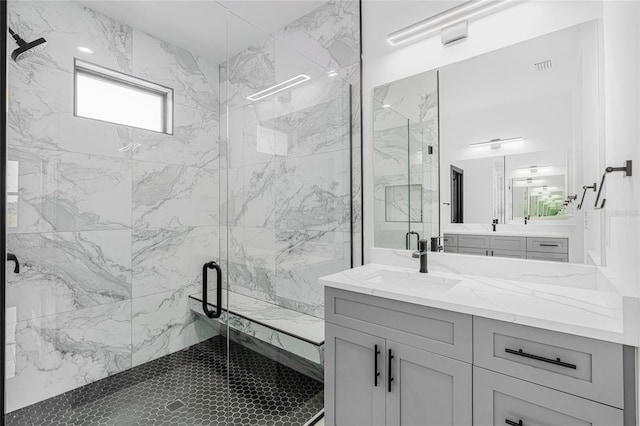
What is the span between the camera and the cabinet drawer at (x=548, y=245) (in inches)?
58.8

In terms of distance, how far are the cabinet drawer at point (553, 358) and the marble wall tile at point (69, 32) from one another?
2.04m

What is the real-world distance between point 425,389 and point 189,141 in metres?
1.82

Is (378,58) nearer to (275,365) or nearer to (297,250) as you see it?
(297,250)

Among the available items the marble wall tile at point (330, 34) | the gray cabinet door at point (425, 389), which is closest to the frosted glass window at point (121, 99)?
the marble wall tile at point (330, 34)

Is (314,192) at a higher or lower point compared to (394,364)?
higher

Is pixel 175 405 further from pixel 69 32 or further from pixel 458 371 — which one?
pixel 69 32

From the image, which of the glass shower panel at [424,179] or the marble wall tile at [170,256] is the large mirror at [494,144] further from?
the marble wall tile at [170,256]

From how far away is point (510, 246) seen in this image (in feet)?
5.32

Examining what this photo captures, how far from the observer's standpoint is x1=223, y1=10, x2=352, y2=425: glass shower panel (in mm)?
1688

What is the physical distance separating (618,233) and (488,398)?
0.77 metres

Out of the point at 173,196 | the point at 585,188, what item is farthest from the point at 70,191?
the point at 585,188

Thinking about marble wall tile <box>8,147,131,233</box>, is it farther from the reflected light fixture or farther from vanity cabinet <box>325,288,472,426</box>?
the reflected light fixture

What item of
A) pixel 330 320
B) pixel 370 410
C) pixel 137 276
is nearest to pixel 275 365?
pixel 330 320

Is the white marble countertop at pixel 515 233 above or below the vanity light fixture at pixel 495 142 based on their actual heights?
below
